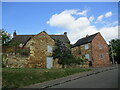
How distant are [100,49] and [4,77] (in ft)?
87.6

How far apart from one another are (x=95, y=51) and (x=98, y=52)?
1150 mm

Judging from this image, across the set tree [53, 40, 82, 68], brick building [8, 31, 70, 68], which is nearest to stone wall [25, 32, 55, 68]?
brick building [8, 31, 70, 68]

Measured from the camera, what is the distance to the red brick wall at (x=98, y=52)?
31.5 meters

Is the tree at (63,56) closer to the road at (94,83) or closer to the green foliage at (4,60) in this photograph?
the green foliage at (4,60)

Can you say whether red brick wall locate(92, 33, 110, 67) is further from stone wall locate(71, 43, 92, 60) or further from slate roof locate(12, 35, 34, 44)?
slate roof locate(12, 35, 34, 44)

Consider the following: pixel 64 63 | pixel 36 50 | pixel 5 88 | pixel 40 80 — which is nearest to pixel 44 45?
pixel 36 50

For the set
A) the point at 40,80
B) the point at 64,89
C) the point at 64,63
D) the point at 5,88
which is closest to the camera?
the point at 64,89

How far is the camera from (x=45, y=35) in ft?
80.4

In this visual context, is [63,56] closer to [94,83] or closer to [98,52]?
[98,52]

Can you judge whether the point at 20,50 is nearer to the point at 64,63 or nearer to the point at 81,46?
the point at 64,63

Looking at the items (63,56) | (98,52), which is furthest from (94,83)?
(98,52)

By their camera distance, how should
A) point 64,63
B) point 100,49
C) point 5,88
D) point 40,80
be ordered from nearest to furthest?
point 5,88 → point 40,80 → point 64,63 → point 100,49

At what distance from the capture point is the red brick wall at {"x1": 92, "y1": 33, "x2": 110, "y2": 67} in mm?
31525

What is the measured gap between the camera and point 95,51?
1267 inches
